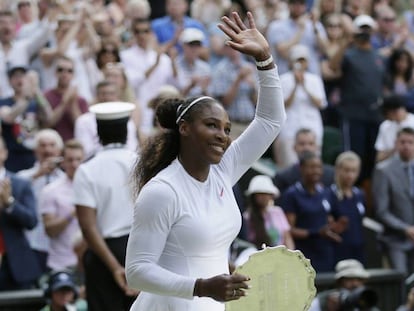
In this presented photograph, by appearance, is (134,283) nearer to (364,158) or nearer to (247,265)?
(247,265)

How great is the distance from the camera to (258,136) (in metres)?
5.52

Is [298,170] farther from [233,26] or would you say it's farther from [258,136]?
[233,26]

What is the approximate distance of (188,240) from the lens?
5152 mm

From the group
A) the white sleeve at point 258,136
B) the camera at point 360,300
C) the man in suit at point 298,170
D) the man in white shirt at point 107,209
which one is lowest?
the man in suit at point 298,170

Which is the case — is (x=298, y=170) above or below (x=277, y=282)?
below

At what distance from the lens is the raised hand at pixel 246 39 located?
531 cm

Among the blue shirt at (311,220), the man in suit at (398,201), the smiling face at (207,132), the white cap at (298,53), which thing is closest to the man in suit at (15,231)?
the blue shirt at (311,220)

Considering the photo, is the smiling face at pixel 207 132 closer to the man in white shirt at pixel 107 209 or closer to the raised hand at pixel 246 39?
the raised hand at pixel 246 39

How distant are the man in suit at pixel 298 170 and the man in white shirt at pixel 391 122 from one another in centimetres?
115

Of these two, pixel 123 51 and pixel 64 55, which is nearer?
pixel 64 55

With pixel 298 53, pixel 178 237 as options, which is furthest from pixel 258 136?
pixel 298 53

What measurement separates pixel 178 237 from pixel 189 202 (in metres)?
0.15

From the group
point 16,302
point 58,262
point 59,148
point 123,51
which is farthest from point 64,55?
point 16,302

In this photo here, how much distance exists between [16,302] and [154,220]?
474 cm
